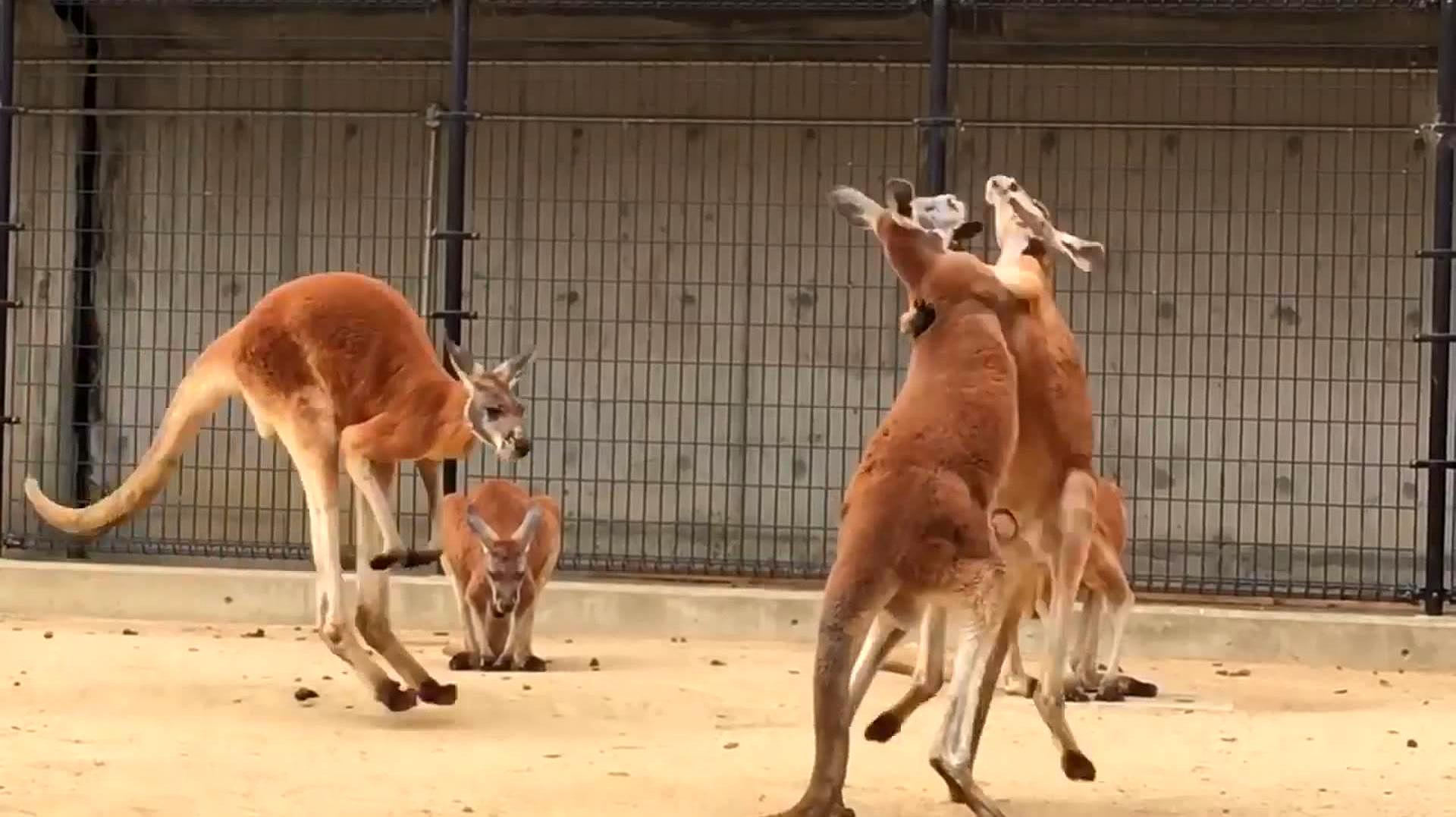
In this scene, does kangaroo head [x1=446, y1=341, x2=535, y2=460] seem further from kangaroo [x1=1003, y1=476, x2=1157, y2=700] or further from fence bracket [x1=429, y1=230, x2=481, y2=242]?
fence bracket [x1=429, y1=230, x2=481, y2=242]

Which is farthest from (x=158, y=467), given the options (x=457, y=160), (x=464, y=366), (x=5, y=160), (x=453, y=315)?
(x=5, y=160)

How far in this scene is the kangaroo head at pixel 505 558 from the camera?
29.5 feet

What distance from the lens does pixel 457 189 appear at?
10789mm

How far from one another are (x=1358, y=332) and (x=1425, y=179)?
87cm

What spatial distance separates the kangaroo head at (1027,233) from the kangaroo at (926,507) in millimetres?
670

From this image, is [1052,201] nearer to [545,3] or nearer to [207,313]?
[545,3]

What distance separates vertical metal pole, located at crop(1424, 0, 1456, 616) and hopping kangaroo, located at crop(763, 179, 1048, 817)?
487 centimetres

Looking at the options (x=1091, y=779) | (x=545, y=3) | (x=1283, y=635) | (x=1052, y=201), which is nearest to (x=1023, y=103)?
(x=1052, y=201)

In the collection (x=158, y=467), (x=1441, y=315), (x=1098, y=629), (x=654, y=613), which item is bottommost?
(x=654, y=613)

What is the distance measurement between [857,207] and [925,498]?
869 millimetres

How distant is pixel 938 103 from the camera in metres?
10.5

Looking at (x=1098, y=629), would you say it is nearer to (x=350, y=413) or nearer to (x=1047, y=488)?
(x=1047, y=488)

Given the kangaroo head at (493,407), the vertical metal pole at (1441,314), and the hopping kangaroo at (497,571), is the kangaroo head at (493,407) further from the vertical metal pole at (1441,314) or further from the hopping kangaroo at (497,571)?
the vertical metal pole at (1441,314)

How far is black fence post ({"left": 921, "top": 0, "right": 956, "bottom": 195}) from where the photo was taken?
34.2 ft
